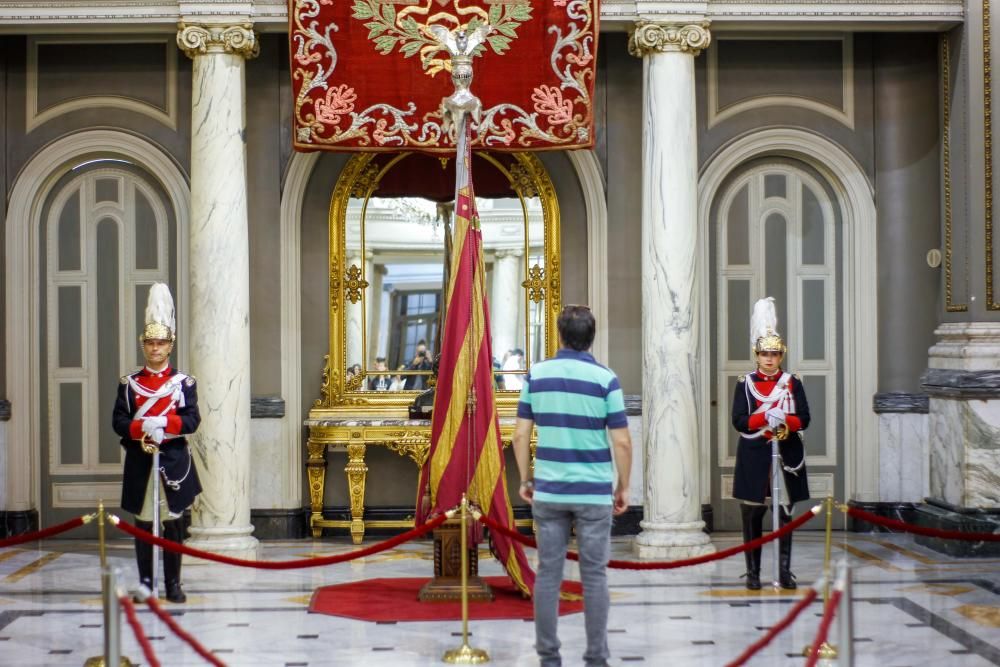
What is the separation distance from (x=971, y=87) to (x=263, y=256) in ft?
17.5

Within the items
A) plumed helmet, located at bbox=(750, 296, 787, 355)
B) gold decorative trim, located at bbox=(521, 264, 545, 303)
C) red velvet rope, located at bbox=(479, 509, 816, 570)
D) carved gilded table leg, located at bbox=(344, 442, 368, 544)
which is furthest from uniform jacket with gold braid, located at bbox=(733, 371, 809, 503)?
carved gilded table leg, located at bbox=(344, 442, 368, 544)

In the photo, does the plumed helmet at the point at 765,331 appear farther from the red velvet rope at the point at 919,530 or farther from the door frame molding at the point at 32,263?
the door frame molding at the point at 32,263

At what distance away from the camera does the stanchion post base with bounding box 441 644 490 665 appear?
263 inches

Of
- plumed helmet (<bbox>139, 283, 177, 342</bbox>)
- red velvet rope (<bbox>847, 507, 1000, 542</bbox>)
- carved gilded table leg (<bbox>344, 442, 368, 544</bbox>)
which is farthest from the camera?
carved gilded table leg (<bbox>344, 442, 368, 544</bbox>)

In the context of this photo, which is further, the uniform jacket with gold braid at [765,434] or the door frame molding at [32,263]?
the door frame molding at [32,263]

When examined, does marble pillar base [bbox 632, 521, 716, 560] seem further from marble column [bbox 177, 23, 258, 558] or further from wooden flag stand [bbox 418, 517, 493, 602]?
marble column [bbox 177, 23, 258, 558]

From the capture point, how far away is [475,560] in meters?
8.24

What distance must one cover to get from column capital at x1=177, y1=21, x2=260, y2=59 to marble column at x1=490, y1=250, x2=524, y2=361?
2631mm

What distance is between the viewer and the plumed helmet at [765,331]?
336 inches

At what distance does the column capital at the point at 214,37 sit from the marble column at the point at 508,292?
2631 millimetres

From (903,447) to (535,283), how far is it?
10.1ft

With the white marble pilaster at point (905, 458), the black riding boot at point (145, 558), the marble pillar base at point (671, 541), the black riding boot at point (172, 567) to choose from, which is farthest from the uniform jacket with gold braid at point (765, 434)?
the black riding boot at point (145, 558)

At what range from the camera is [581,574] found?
20.3 ft

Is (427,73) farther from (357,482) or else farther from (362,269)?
(357,482)
